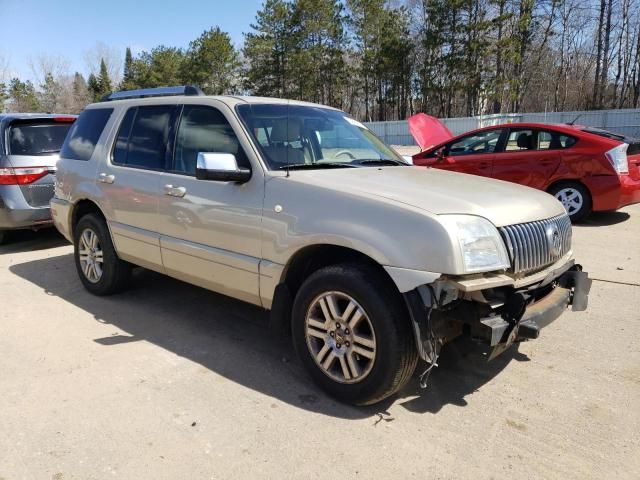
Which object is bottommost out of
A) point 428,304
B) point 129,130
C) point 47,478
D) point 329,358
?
point 47,478

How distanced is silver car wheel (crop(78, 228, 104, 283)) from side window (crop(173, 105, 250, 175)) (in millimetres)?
1535

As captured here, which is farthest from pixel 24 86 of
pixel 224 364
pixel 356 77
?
pixel 224 364

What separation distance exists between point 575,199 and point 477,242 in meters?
6.11

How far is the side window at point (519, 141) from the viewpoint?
8.35 metres

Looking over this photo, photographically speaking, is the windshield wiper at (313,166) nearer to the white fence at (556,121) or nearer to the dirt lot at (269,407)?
the dirt lot at (269,407)

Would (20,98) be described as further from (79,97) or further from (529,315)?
(529,315)

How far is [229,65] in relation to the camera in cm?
5222

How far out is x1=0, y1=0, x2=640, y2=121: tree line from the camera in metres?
41.6

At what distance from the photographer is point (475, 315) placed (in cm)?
269

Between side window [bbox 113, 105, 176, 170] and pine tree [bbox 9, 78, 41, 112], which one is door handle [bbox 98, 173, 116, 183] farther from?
pine tree [bbox 9, 78, 41, 112]

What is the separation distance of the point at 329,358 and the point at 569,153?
6.40m

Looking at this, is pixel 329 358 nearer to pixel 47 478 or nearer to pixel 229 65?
pixel 47 478

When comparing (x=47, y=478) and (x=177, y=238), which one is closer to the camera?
(x=47, y=478)

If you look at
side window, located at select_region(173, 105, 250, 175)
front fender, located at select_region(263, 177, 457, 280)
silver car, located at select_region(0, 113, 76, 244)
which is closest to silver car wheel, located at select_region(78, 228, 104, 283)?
side window, located at select_region(173, 105, 250, 175)
